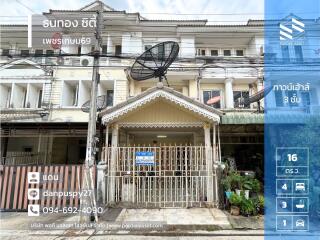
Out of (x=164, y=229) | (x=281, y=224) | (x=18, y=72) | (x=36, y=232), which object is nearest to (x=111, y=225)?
(x=164, y=229)

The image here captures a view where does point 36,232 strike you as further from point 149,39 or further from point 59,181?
point 149,39

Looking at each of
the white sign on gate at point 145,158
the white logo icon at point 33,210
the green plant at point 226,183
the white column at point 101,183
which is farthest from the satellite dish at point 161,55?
the white logo icon at point 33,210

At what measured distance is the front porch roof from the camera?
7246 mm

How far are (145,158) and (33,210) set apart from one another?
11.9 feet

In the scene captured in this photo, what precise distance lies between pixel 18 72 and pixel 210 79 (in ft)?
36.8

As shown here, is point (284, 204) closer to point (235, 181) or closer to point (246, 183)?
point (246, 183)

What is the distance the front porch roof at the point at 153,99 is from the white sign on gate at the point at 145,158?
5.10 feet

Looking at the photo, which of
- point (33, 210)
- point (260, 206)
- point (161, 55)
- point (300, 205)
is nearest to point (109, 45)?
point (161, 55)

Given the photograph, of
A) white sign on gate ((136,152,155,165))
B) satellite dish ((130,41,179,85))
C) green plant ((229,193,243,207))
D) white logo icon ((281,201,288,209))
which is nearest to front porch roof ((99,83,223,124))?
satellite dish ((130,41,179,85))

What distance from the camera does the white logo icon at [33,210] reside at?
6164 millimetres

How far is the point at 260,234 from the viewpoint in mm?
4816

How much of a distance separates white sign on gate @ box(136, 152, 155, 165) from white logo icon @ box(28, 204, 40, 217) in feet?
10.5

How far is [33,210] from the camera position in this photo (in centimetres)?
631

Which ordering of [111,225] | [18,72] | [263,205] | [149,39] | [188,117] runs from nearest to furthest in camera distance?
[111,225] → [263,205] → [188,117] → [18,72] → [149,39]
